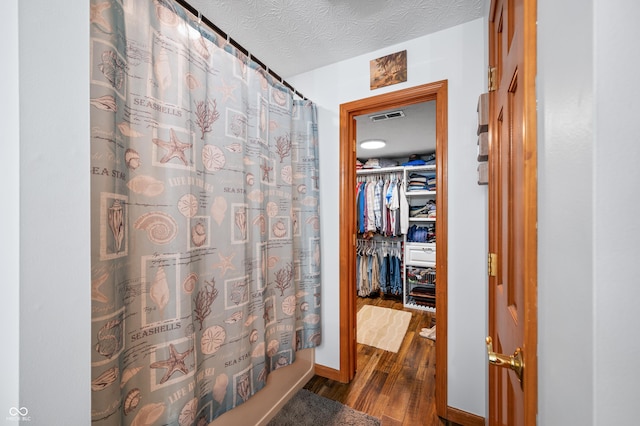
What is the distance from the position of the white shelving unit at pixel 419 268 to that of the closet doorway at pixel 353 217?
1630 mm

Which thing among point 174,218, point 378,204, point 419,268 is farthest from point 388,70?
point 419,268

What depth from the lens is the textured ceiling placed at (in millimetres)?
1240

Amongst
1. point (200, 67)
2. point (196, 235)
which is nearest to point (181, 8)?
point (200, 67)

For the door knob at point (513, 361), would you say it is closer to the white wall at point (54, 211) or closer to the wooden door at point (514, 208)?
the wooden door at point (514, 208)

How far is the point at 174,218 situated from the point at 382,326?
95.4 inches

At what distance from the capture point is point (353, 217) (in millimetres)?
1776

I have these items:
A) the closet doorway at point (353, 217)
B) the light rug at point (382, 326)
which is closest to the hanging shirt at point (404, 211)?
the light rug at point (382, 326)

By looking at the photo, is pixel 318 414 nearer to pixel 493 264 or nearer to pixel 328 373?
pixel 328 373

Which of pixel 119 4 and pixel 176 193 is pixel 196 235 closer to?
pixel 176 193

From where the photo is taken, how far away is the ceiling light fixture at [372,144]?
311cm

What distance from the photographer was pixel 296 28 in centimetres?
140

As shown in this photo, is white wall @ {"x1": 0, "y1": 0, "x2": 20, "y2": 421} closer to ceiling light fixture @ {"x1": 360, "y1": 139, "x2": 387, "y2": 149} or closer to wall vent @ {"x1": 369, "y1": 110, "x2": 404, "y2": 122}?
wall vent @ {"x1": 369, "y1": 110, "x2": 404, "y2": 122}

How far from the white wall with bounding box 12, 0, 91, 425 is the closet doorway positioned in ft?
4.67

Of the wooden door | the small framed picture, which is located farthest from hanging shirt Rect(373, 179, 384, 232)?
the wooden door
